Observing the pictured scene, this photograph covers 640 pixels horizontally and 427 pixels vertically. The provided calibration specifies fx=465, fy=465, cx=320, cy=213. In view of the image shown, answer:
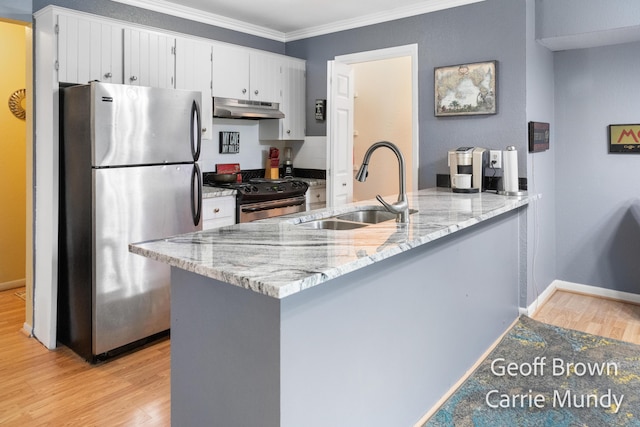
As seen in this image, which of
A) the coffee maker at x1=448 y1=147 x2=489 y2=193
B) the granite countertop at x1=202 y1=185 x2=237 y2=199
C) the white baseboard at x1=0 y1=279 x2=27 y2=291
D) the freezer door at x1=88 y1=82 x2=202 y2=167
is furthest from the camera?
the white baseboard at x1=0 y1=279 x2=27 y2=291

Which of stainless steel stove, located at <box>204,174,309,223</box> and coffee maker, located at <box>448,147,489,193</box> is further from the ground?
coffee maker, located at <box>448,147,489,193</box>

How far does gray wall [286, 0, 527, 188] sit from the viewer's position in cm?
346

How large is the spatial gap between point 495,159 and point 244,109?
Result: 2.17 meters

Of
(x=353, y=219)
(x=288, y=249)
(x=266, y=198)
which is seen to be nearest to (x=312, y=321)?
(x=288, y=249)

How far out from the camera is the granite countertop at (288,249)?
52.2 inches

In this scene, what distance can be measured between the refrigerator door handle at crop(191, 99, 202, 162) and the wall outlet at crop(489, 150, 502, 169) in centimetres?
214

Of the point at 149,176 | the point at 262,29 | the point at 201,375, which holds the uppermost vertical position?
the point at 262,29

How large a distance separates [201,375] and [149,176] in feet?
5.73

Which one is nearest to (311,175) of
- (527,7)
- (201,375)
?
(527,7)

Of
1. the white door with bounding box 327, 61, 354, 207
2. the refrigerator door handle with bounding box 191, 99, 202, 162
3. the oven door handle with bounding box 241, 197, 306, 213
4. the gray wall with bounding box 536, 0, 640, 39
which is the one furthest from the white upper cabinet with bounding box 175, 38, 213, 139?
the gray wall with bounding box 536, 0, 640, 39

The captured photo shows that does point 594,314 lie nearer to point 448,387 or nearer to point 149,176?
point 448,387

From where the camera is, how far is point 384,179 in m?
5.69

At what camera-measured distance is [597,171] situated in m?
3.93

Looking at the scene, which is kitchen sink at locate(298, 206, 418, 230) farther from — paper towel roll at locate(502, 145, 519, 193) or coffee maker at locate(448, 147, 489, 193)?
paper towel roll at locate(502, 145, 519, 193)
